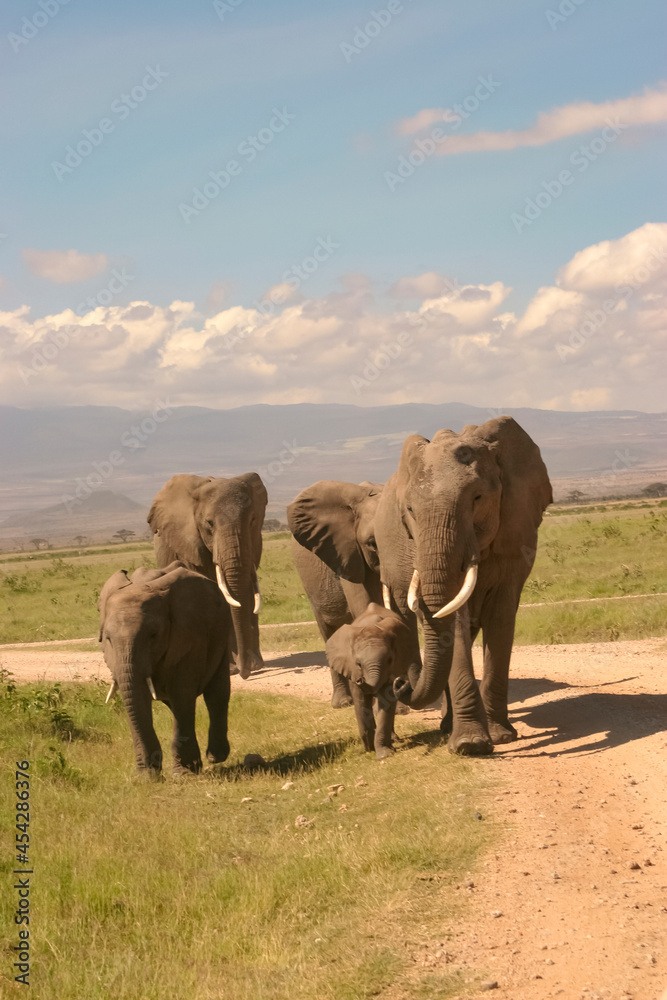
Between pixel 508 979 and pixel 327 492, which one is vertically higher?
pixel 327 492

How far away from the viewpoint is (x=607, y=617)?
18734 millimetres

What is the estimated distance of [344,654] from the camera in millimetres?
11281

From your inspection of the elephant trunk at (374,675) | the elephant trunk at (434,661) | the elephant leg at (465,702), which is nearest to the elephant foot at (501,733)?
the elephant leg at (465,702)

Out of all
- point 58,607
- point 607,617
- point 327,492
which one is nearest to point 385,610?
point 327,492

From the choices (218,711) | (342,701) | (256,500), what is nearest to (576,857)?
(218,711)

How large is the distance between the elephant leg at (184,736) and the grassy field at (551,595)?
28.1 ft

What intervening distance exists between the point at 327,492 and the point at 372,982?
8715 millimetres

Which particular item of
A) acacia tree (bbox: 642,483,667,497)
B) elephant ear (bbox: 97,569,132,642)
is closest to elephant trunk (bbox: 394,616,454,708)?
elephant ear (bbox: 97,569,132,642)

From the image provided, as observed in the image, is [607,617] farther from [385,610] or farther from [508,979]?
[508,979]

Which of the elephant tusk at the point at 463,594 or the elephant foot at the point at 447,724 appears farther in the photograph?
the elephant foot at the point at 447,724

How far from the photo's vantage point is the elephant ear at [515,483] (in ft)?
34.3

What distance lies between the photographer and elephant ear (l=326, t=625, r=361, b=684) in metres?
11.0

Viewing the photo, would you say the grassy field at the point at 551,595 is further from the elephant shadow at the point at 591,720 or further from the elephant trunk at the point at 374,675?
the elephant trunk at the point at 374,675

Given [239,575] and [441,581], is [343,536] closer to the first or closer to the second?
[239,575]
